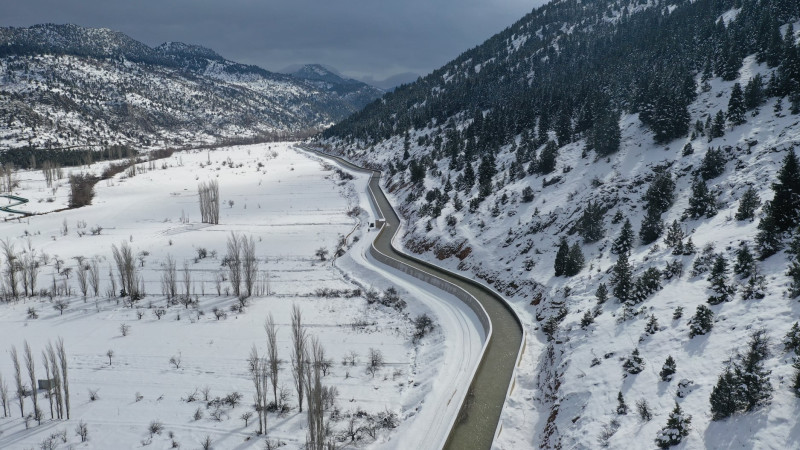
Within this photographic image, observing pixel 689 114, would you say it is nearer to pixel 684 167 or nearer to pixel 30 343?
pixel 684 167

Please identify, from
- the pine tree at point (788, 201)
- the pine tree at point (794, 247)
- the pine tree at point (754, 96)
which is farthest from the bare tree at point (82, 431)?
the pine tree at point (754, 96)

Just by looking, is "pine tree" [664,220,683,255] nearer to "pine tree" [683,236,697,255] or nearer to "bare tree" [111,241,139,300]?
"pine tree" [683,236,697,255]

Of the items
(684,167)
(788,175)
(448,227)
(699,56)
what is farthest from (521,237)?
(699,56)

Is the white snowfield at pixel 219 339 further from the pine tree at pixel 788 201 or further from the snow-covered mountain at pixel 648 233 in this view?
the pine tree at pixel 788 201

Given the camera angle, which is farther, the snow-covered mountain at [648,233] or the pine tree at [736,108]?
the pine tree at [736,108]

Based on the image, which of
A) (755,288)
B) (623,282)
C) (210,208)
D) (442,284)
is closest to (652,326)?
(755,288)

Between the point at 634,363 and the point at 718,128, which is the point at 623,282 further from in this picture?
the point at 718,128
